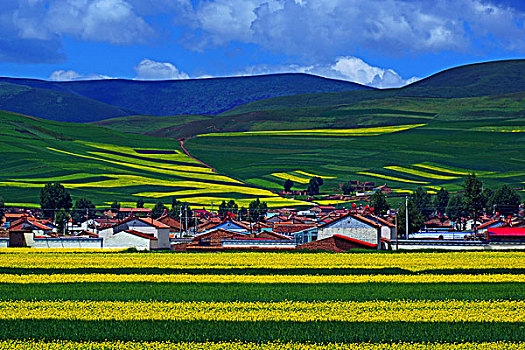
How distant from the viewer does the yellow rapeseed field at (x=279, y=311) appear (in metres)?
29.8

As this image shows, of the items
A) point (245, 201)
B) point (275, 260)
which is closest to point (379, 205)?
point (245, 201)

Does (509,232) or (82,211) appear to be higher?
(82,211)

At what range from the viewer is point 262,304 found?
33500mm

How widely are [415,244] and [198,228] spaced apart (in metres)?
45.4

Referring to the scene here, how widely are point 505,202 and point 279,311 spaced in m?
118

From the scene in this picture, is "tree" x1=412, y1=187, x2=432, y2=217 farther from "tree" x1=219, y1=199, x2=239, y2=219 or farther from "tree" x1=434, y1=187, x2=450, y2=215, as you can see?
"tree" x1=219, y1=199, x2=239, y2=219

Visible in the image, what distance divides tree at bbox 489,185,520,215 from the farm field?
90812mm

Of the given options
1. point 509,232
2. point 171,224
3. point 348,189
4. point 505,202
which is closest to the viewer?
point 509,232

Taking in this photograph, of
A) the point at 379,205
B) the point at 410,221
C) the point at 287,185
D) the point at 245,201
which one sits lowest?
the point at 410,221

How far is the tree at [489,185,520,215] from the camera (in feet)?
463

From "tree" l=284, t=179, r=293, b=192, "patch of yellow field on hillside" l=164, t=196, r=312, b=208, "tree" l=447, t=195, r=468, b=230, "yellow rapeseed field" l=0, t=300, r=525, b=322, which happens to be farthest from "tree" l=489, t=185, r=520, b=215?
"yellow rapeseed field" l=0, t=300, r=525, b=322

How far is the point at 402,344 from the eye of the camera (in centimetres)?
2542

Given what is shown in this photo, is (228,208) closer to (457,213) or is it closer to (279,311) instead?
(457,213)

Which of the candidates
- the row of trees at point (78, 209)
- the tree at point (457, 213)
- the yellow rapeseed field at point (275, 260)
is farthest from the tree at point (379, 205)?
the yellow rapeseed field at point (275, 260)
